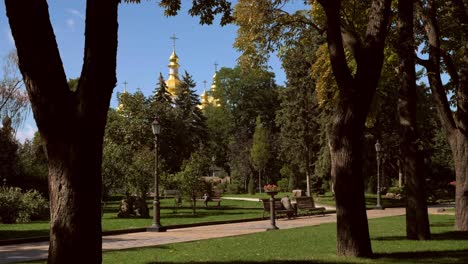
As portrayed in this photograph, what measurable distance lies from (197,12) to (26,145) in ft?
140

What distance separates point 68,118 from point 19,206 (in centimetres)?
2077

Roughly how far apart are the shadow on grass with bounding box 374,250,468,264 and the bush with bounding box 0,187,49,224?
62.7 ft

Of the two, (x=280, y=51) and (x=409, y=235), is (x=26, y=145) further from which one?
(x=409, y=235)

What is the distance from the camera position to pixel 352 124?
9789 mm

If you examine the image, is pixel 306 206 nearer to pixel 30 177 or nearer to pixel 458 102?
pixel 458 102

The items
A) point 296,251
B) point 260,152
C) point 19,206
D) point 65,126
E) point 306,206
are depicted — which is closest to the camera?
point 65,126

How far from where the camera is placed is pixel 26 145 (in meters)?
48.7

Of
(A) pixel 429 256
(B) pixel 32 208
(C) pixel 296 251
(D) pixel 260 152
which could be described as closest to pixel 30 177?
(B) pixel 32 208

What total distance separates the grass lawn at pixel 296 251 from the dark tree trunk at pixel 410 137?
1.73 feet

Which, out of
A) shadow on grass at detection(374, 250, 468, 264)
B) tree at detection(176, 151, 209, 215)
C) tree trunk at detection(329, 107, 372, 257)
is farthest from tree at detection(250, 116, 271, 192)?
tree trunk at detection(329, 107, 372, 257)

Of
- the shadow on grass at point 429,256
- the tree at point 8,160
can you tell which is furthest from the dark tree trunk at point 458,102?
the tree at point 8,160

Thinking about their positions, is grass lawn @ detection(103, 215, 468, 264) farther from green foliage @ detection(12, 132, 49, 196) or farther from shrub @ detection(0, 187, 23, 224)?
green foliage @ detection(12, 132, 49, 196)

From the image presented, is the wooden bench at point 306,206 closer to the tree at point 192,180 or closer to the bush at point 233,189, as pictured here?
the tree at point 192,180

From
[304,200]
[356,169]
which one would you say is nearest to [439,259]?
[356,169]
